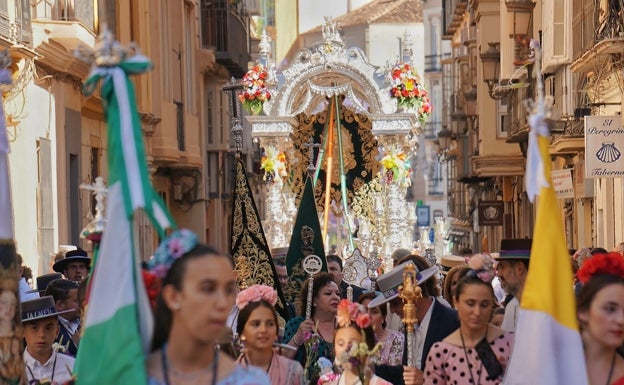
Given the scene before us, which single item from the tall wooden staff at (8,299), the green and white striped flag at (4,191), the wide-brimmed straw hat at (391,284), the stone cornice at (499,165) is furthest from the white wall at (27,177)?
the stone cornice at (499,165)

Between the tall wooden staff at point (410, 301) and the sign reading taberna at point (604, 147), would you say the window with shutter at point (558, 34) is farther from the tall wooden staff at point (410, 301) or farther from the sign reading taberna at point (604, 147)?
the tall wooden staff at point (410, 301)

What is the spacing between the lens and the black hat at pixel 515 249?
1123 cm

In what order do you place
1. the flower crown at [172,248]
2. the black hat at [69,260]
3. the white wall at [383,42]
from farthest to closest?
the white wall at [383,42] → the black hat at [69,260] → the flower crown at [172,248]

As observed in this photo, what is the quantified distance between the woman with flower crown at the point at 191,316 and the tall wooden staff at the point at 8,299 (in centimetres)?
102

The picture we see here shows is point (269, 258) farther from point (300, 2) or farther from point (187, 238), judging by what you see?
point (300, 2)

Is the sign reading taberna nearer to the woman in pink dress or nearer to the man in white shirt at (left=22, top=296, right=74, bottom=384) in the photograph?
the woman in pink dress

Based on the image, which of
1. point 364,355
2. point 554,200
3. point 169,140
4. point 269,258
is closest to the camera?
point 554,200

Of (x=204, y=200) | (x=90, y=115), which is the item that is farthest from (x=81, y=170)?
(x=204, y=200)

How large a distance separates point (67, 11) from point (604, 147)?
6.94 metres

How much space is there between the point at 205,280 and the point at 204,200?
32.8 metres

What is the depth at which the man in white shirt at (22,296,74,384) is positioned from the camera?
33.0 ft

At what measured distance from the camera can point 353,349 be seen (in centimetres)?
909

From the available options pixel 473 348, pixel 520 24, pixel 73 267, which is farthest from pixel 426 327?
pixel 520 24

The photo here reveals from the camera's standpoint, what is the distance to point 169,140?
31547 millimetres
